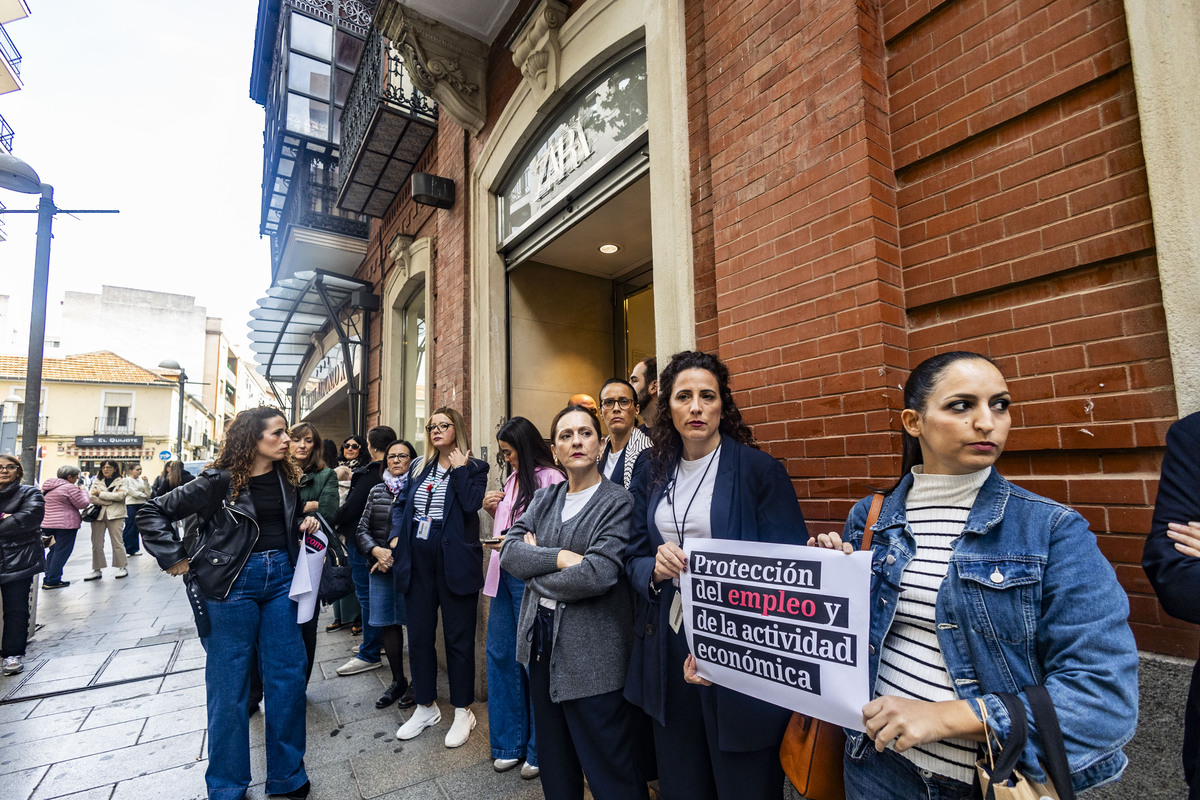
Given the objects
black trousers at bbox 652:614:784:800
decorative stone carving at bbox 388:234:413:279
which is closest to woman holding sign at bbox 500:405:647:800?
black trousers at bbox 652:614:784:800

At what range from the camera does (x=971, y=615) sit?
1369mm

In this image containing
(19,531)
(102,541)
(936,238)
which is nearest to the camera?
(936,238)

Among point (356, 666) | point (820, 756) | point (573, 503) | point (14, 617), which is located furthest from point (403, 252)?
point (820, 756)

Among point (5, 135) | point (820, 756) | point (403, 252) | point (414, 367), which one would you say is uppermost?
point (5, 135)

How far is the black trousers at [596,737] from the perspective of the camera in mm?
2398

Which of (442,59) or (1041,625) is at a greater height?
(442,59)

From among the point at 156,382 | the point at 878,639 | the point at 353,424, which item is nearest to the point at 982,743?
the point at 878,639

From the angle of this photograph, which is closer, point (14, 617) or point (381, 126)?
point (14, 617)

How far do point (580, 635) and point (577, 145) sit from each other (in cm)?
430

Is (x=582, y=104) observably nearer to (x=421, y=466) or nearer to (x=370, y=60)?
(x=421, y=466)

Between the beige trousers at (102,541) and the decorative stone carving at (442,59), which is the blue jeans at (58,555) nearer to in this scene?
the beige trousers at (102,541)

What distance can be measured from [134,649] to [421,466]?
170 inches

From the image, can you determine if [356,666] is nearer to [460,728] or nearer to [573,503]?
[460,728]

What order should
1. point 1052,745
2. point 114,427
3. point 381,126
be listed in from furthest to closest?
point 114,427, point 381,126, point 1052,745
